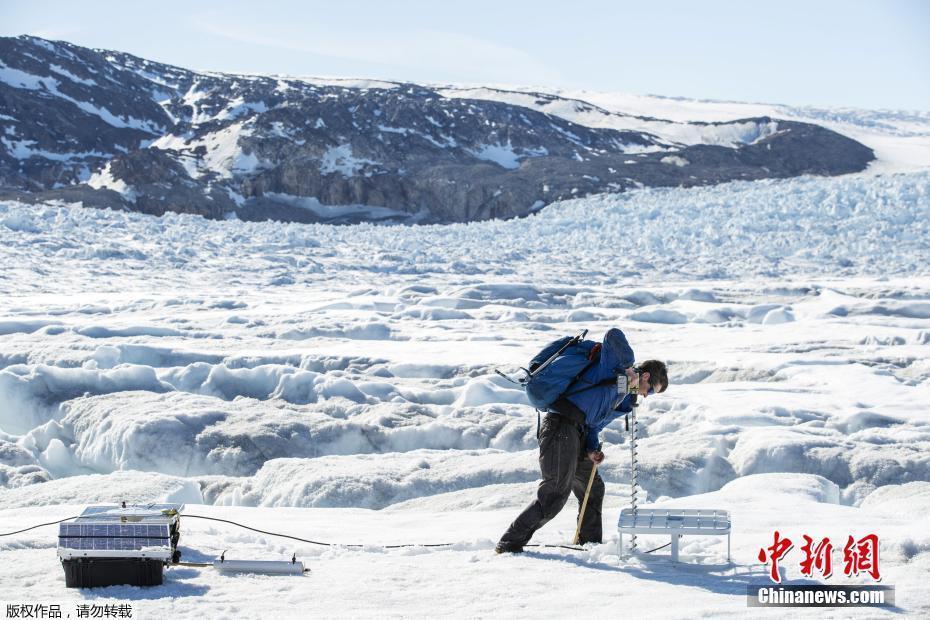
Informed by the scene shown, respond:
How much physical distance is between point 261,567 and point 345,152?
39603 millimetres

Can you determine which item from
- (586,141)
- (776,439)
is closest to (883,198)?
(776,439)

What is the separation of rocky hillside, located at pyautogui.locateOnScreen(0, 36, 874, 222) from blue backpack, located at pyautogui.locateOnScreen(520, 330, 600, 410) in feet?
104

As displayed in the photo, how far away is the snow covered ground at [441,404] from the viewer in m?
3.70

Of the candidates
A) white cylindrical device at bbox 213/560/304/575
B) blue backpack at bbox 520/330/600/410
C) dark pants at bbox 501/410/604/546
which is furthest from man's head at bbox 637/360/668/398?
white cylindrical device at bbox 213/560/304/575

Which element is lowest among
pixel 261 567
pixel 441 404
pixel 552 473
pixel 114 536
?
pixel 441 404

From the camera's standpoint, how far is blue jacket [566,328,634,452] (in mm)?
3832

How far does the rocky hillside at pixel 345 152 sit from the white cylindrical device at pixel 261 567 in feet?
106

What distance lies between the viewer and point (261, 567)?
3.73 m

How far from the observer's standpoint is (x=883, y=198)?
22938mm

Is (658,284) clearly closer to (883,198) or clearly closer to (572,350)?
(883,198)

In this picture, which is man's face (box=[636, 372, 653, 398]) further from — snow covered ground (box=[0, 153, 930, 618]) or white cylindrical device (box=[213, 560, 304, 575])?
white cylindrical device (box=[213, 560, 304, 575])

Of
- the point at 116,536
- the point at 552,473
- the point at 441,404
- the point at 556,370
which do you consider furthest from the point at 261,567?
the point at 441,404

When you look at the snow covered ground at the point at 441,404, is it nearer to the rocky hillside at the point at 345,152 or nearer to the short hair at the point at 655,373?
the short hair at the point at 655,373

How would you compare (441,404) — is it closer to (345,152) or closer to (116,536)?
(116,536)
